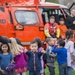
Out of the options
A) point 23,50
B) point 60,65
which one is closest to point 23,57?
point 23,50

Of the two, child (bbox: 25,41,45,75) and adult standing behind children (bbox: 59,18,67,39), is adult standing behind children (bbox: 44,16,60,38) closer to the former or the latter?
adult standing behind children (bbox: 59,18,67,39)

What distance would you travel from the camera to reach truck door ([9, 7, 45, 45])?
14.7m

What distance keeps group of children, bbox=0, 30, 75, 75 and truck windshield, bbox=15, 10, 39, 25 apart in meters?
4.28

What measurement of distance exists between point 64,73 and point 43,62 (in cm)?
97

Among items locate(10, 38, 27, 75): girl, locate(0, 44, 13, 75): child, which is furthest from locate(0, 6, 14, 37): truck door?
locate(0, 44, 13, 75): child

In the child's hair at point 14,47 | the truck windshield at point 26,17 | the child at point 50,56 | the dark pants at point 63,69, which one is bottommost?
the dark pants at point 63,69

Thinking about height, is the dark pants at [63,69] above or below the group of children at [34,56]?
below

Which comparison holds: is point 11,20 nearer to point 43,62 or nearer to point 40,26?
point 40,26

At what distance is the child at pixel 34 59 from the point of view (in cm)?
929

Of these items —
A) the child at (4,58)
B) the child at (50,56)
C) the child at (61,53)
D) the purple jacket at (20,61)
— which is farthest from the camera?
the child at (50,56)

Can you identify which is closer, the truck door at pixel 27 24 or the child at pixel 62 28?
the truck door at pixel 27 24

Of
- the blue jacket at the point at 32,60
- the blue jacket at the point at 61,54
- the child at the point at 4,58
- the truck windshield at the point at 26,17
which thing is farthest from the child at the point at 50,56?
the truck windshield at the point at 26,17

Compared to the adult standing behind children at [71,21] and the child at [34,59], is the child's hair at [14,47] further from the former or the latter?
the adult standing behind children at [71,21]

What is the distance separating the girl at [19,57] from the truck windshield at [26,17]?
5354mm
